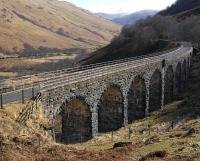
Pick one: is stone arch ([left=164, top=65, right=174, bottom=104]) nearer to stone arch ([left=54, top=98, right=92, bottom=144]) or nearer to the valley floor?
stone arch ([left=54, top=98, right=92, bottom=144])

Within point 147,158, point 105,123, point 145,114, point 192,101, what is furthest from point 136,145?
point 192,101

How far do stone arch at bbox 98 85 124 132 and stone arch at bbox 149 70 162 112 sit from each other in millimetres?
14844

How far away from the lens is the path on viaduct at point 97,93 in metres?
38.1

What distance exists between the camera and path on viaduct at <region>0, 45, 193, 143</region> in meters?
38.1

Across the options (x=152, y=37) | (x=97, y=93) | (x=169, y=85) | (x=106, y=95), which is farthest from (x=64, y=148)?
(x=152, y=37)

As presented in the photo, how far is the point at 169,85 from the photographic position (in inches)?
3056

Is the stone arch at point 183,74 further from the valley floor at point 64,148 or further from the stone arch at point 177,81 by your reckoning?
the valley floor at point 64,148

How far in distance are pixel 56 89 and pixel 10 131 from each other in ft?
26.5

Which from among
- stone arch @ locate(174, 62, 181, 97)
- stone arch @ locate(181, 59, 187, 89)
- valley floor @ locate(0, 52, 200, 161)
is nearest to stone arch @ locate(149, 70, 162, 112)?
stone arch @ locate(174, 62, 181, 97)

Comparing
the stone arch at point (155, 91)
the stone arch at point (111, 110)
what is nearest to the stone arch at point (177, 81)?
the stone arch at point (155, 91)

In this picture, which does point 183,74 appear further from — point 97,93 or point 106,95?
point 97,93

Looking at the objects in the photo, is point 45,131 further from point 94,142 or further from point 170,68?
point 170,68

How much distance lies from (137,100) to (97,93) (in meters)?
17.2

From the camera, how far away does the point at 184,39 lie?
472 feet
